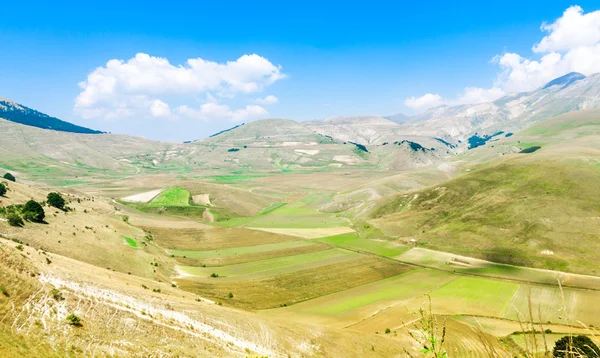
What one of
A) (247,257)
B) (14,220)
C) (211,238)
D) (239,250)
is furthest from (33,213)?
(211,238)

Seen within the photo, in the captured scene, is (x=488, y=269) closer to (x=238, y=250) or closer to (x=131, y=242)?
(x=238, y=250)

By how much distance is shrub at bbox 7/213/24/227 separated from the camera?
60875 millimetres

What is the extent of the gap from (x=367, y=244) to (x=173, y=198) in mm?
104900

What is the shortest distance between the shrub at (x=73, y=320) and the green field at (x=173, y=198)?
455 feet

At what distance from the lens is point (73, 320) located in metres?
30.4

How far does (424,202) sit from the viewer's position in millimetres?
145625

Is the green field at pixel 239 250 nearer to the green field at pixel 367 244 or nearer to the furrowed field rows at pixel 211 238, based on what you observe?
the furrowed field rows at pixel 211 238

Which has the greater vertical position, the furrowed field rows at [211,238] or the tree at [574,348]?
the tree at [574,348]

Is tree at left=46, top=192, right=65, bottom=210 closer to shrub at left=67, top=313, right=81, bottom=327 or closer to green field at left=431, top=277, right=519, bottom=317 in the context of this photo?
shrub at left=67, top=313, right=81, bottom=327

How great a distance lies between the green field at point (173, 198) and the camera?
164750 mm

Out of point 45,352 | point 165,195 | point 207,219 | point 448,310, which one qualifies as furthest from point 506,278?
point 165,195

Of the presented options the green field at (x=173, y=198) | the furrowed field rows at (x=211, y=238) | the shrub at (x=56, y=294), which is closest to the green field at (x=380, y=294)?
the shrub at (x=56, y=294)

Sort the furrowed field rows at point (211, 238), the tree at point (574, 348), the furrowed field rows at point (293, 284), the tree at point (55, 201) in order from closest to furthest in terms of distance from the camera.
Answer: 1. the tree at point (574, 348)
2. the furrowed field rows at point (293, 284)
3. the tree at point (55, 201)
4. the furrowed field rows at point (211, 238)

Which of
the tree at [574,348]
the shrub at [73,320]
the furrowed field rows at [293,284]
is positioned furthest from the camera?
the furrowed field rows at [293,284]
